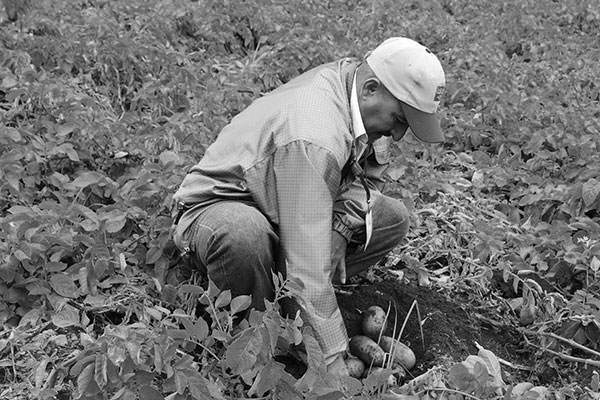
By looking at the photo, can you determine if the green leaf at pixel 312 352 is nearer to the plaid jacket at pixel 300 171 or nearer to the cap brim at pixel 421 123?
the plaid jacket at pixel 300 171

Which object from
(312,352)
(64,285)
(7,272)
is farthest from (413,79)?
(7,272)

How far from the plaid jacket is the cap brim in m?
0.18

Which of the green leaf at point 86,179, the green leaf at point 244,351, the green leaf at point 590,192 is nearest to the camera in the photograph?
the green leaf at point 244,351

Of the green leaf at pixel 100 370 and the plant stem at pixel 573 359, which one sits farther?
the plant stem at pixel 573 359

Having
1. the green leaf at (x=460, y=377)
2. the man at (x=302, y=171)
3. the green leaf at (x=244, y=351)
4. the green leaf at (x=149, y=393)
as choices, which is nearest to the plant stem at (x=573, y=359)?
the green leaf at (x=460, y=377)

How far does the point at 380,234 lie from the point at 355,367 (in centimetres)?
51

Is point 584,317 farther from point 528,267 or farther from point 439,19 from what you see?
point 439,19

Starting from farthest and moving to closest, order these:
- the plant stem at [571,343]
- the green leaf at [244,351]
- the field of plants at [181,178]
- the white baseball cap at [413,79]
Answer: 1. the plant stem at [571,343]
2. the white baseball cap at [413,79]
3. the field of plants at [181,178]
4. the green leaf at [244,351]

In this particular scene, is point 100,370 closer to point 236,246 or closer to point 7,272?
point 236,246

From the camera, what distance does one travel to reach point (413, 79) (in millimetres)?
2484

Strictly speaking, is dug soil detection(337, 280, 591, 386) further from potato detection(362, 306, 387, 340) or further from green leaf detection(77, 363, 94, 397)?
green leaf detection(77, 363, 94, 397)

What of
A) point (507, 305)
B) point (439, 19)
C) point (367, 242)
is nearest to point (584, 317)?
point (507, 305)

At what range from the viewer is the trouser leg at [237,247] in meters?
2.49

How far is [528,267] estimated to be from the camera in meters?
3.25
